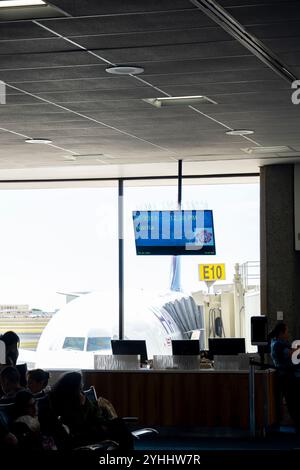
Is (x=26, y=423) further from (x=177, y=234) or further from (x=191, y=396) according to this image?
(x=177, y=234)

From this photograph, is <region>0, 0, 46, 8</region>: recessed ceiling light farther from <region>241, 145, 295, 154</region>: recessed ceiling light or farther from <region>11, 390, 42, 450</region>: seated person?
<region>241, 145, 295, 154</region>: recessed ceiling light

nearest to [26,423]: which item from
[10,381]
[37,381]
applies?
[10,381]

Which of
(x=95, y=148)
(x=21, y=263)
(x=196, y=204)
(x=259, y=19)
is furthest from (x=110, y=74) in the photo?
(x=21, y=263)

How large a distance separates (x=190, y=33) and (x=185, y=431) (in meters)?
7.43

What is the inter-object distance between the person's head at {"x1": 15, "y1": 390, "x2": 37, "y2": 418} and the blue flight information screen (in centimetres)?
731

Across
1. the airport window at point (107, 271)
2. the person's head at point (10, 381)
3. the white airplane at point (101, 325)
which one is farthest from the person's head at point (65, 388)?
the white airplane at point (101, 325)

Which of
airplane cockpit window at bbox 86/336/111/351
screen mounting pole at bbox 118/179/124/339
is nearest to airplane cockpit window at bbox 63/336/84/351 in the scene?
airplane cockpit window at bbox 86/336/111/351

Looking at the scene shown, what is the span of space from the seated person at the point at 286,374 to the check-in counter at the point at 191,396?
142mm

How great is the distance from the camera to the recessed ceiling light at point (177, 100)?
9.28m

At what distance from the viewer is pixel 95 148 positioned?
12617mm

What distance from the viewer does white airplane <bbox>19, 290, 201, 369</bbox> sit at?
68.8 ft

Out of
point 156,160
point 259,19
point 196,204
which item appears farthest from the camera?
point 196,204

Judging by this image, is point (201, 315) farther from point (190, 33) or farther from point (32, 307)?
point (190, 33)

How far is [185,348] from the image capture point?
1333 cm
